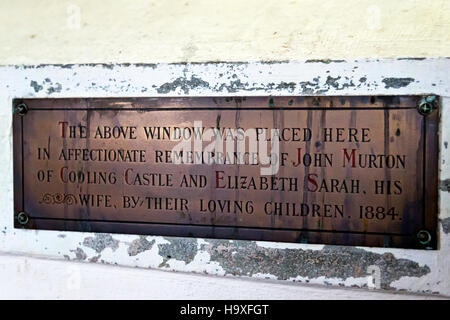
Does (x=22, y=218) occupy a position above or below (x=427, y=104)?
below

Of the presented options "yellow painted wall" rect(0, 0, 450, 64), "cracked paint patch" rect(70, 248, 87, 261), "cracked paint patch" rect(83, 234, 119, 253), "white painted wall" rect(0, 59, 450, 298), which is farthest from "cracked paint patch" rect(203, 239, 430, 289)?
"yellow painted wall" rect(0, 0, 450, 64)

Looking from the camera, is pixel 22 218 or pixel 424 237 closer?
pixel 424 237

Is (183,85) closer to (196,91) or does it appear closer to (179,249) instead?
(196,91)

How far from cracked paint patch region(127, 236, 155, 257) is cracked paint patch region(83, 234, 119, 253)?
6 centimetres

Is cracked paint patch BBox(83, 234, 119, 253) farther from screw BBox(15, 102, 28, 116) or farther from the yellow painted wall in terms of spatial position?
the yellow painted wall

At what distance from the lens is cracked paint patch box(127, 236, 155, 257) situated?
5.50ft

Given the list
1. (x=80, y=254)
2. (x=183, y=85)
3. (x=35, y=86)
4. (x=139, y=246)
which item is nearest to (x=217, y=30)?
(x=183, y=85)

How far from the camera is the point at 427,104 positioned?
1.47 metres

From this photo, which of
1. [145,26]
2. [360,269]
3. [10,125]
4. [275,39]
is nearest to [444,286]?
[360,269]

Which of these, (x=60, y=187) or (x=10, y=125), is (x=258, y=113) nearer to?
(x=60, y=187)

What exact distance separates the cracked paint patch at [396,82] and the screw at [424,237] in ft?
1.63

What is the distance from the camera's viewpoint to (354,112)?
1514mm

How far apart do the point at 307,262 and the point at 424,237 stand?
1.32ft

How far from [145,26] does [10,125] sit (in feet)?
2.22
